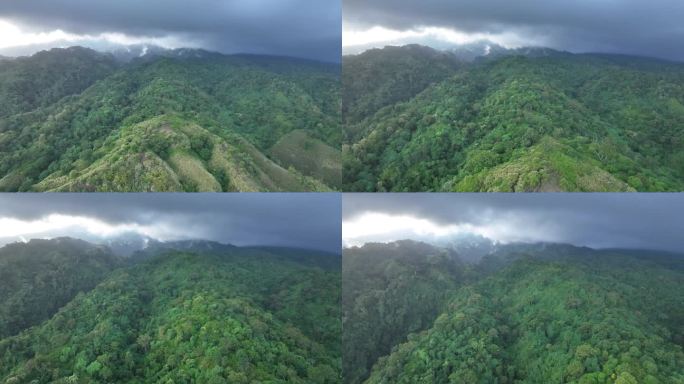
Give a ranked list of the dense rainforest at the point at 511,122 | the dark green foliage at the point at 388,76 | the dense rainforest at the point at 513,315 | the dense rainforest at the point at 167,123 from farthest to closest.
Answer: the dark green foliage at the point at 388,76
the dense rainforest at the point at 167,123
the dense rainforest at the point at 511,122
the dense rainforest at the point at 513,315

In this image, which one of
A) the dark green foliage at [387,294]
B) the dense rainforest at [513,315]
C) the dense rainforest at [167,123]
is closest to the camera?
the dense rainforest at [513,315]

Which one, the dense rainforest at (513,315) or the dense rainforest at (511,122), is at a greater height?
the dense rainforest at (511,122)

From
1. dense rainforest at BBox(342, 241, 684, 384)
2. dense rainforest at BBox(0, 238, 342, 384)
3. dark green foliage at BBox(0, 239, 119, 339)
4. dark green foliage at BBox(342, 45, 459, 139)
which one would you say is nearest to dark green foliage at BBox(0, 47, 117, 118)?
dark green foliage at BBox(0, 239, 119, 339)

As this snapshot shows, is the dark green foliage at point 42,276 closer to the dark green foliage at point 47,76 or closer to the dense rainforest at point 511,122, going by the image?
the dense rainforest at point 511,122

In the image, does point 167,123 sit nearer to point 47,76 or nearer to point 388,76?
point 388,76

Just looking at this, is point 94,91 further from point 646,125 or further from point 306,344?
point 646,125

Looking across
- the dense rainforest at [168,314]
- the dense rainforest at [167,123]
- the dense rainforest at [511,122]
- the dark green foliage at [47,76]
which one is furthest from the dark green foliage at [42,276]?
the dark green foliage at [47,76]

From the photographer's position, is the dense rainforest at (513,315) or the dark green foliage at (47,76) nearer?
the dense rainforest at (513,315)
